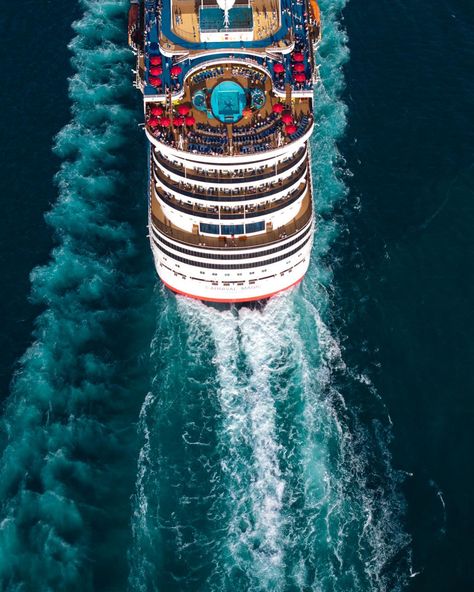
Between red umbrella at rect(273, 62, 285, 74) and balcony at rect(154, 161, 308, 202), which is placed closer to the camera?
balcony at rect(154, 161, 308, 202)

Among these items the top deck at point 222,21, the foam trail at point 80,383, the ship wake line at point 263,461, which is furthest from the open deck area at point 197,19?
the ship wake line at point 263,461

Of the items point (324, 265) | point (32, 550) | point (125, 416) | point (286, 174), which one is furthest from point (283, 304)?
point (32, 550)

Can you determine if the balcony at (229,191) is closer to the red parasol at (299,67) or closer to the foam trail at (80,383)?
the red parasol at (299,67)

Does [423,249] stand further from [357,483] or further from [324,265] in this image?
[357,483]

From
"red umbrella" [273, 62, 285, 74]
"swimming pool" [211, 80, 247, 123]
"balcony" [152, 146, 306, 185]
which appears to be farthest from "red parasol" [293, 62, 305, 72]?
"balcony" [152, 146, 306, 185]

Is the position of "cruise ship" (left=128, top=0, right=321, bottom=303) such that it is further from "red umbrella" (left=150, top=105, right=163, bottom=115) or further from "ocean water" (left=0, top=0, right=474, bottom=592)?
"ocean water" (left=0, top=0, right=474, bottom=592)

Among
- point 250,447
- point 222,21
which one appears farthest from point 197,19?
point 250,447
